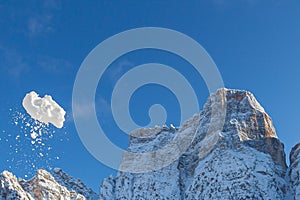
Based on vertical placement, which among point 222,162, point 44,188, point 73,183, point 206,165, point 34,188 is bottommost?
point 34,188

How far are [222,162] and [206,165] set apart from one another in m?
6.13

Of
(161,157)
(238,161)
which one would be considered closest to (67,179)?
(161,157)

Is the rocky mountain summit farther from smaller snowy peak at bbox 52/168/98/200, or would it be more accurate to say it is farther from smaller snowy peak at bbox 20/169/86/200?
smaller snowy peak at bbox 52/168/98/200

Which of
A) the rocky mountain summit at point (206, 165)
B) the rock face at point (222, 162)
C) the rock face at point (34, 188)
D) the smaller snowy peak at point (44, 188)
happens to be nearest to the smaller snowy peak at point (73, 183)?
the rocky mountain summit at point (206, 165)

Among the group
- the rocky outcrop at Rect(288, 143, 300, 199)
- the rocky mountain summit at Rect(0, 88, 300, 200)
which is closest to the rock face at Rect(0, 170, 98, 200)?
the rocky mountain summit at Rect(0, 88, 300, 200)

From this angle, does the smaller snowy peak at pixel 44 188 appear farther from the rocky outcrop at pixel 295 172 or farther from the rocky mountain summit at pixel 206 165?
the rocky outcrop at pixel 295 172

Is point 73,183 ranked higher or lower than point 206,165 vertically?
higher

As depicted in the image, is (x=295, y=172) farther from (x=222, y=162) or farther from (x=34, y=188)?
(x=34, y=188)

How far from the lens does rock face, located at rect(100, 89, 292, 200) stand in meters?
116

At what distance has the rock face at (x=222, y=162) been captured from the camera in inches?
4569

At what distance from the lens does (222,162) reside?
404 feet

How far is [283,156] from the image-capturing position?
5187 inches

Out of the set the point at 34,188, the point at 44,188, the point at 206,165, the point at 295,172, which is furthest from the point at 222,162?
the point at 34,188

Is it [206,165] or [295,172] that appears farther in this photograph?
[206,165]
